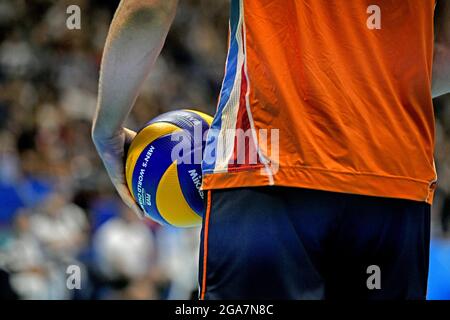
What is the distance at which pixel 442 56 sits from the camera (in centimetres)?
246

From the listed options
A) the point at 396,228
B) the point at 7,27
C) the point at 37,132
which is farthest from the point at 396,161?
the point at 7,27

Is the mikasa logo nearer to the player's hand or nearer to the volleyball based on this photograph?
the volleyball

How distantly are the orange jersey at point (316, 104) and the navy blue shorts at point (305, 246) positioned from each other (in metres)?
0.04

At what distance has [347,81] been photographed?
6.45 ft

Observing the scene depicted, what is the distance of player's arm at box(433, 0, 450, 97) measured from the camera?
2.41 meters

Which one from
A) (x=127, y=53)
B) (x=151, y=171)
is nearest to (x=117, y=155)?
(x=151, y=171)

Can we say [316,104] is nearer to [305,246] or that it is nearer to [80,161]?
[305,246]

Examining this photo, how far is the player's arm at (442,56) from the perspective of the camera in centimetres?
241

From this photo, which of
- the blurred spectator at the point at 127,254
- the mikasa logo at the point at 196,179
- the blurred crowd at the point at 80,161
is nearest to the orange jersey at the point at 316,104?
the mikasa logo at the point at 196,179

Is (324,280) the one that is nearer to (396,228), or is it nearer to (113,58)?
(396,228)

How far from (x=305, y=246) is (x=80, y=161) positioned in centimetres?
686

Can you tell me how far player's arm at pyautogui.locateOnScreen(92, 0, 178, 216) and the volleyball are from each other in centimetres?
18

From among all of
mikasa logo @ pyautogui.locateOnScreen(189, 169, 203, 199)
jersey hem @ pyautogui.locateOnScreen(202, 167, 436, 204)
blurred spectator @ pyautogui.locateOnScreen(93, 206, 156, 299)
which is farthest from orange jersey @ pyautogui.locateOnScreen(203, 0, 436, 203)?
blurred spectator @ pyautogui.locateOnScreen(93, 206, 156, 299)

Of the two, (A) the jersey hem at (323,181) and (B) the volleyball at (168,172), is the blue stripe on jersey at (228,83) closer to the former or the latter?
(A) the jersey hem at (323,181)
